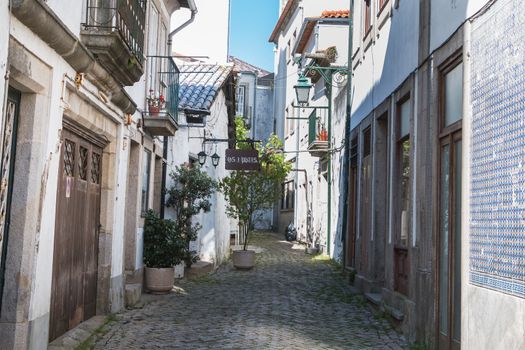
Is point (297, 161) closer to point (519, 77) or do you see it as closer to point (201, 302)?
point (201, 302)

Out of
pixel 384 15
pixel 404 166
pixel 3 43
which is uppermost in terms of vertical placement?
pixel 384 15

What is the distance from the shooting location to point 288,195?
104ft

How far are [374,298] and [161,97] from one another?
4776mm

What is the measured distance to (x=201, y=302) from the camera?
1091 centimetres

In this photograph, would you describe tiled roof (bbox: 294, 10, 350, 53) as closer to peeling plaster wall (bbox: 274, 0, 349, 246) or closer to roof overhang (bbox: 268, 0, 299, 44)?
peeling plaster wall (bbox: 274, 0, 349, 246)

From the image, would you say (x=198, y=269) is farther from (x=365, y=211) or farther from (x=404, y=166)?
(x=404, y=166)

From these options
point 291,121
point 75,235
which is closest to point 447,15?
point 75,235

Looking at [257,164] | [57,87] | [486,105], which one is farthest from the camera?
[257,164]

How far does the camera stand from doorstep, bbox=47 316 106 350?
22.1ft

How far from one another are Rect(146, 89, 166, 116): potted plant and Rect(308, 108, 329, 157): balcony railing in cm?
860

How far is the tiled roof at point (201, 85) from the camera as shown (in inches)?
615

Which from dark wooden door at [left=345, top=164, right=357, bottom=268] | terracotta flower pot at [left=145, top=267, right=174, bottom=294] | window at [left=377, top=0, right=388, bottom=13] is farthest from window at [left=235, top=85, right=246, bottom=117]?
terracotta flower pot at [left=145, top=267, right=174, bottom=294]

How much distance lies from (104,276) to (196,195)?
5165 mm

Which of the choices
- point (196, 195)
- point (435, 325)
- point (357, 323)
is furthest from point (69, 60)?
point (196, 195)
